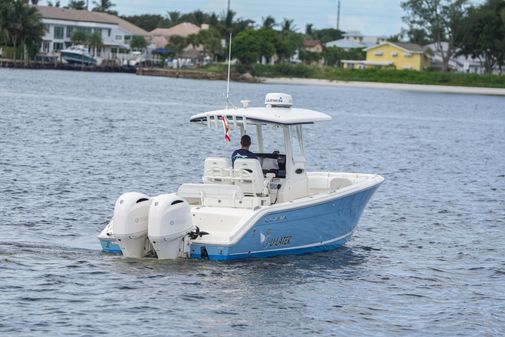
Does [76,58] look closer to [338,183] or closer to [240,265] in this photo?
[338,183]

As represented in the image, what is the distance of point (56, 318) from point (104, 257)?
10.7 ft

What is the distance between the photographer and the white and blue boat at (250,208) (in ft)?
58.0

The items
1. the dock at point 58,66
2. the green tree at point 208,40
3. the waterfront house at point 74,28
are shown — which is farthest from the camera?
the green tree at point 208,40

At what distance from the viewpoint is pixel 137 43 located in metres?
175

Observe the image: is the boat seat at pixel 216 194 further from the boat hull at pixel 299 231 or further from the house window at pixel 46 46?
the house window at pixel 46 46

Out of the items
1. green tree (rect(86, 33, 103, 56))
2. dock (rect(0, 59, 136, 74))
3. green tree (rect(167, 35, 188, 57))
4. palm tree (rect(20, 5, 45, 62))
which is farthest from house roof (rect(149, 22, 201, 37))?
palm tree (rect(20, 5, 45, 62))

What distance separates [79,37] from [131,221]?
14682cm

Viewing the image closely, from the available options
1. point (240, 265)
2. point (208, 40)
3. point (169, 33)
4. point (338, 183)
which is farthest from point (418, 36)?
point (240, 265)

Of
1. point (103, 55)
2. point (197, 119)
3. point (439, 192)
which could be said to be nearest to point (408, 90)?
point (103, 55)

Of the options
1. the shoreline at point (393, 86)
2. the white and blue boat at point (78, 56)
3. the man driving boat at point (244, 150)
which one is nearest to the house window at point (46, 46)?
the white and blue boat at point (78, 56)

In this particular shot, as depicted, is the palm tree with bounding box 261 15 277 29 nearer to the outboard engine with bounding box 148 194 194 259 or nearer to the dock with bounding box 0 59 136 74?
the dock with bounding box 0 59 136 74

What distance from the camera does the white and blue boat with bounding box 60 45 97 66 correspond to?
15662 cm

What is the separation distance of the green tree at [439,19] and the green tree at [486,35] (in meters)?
2.42

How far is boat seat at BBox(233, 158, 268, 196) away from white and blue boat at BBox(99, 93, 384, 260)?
0.02 m
